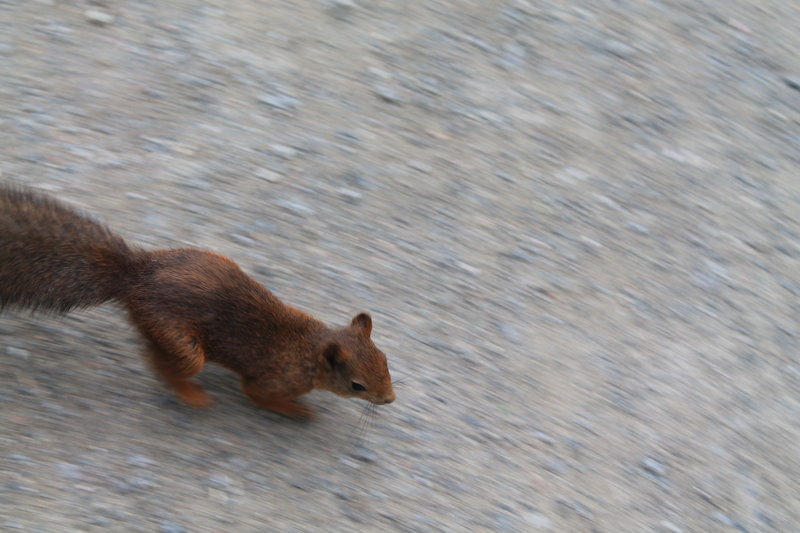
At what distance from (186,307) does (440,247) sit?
1.54 meters

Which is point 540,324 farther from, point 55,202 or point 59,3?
point 59,3

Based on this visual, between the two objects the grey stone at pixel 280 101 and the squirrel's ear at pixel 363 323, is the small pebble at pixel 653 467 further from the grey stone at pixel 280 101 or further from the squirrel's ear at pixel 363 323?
the grey stone at pixel 280 101

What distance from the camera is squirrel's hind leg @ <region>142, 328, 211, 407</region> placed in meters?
3.28

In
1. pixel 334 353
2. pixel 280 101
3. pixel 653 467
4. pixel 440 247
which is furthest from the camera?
pixel 280 101

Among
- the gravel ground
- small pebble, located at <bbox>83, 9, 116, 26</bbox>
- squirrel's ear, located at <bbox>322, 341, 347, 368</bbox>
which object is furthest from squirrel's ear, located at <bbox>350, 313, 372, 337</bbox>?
small pebble, located at <bbox>83, 9, 116, 26</bbox>

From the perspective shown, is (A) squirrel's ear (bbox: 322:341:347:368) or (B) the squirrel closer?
(B) the squirrel

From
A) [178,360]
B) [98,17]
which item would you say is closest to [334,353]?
[178,360]

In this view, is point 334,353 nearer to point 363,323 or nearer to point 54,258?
point 363,323

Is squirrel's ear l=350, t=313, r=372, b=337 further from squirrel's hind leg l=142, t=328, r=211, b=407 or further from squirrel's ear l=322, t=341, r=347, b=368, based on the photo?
squirrel's hind leg l=142, t=328, r=211, b=407

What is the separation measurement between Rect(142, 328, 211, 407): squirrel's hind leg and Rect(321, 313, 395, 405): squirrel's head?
1.50 feet

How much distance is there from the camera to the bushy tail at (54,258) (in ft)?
10.4

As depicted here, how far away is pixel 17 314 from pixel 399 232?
5.69 ft

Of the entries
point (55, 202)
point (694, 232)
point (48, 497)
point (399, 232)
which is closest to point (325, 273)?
point (399, 232)

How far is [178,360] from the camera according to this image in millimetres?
3307
